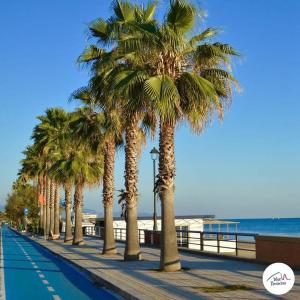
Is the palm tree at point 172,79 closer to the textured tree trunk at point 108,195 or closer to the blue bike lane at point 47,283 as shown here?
the blue bike lane at point 47,283

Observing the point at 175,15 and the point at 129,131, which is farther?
the point at 129,131

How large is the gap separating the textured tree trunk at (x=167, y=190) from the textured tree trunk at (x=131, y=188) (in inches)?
185

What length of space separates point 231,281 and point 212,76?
24.0ft

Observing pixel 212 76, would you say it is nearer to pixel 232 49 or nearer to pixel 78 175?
pixel 232 49

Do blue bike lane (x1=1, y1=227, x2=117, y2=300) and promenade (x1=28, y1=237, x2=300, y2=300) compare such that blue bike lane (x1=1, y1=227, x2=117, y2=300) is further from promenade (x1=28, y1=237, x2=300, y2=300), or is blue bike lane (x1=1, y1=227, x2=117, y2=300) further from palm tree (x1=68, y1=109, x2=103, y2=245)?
palm tree (x1=68, y1=109, x2=103, y2=245)

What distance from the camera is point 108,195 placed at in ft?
93.1

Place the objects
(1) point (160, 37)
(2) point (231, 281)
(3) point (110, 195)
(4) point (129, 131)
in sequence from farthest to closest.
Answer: (3) point (110, 195), (4) point (129, 131), (1) point (160, 37), (2) point (231, 281)

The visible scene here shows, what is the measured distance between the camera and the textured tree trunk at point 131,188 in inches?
916

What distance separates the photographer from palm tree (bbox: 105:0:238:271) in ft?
57.8

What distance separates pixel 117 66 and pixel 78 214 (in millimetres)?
20876

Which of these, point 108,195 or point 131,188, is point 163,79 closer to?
point 131,188

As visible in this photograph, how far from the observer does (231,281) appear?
14.9 meters

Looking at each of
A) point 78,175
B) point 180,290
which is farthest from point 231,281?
point 78,175

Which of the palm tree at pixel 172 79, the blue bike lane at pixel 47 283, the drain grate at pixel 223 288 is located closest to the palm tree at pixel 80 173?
the blue bike lane at pixel 47 283
